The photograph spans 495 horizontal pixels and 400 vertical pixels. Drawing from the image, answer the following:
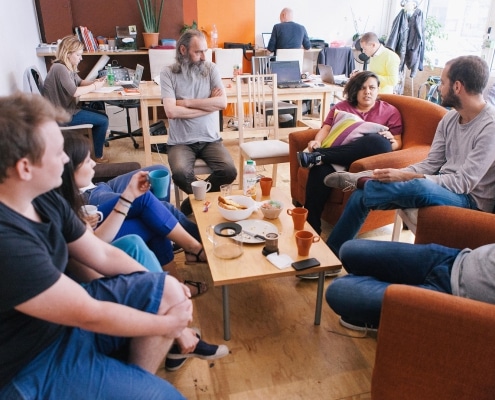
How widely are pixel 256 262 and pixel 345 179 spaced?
862mm

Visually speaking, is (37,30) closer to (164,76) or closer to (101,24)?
(101,24)

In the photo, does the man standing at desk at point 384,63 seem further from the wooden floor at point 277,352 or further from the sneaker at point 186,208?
the wooden floor at point 277,352

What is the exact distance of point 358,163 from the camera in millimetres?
2395

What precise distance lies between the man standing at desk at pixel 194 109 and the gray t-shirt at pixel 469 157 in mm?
1291

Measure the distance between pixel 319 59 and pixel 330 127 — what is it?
345 cm

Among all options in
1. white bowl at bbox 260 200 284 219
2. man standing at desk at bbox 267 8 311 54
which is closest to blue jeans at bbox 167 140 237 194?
white bowl at bbox 260 200 284 219

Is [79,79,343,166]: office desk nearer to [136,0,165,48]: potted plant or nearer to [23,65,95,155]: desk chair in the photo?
[23,65,95,155]: desk chair

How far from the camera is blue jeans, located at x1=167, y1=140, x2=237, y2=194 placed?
267cm

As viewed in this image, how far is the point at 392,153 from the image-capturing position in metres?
2.48

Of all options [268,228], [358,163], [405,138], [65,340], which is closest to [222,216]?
[268,228]

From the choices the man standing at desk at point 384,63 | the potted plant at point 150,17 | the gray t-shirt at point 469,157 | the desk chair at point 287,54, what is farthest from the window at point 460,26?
the potted plant at point 150,17

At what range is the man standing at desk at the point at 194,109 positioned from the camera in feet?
9.06

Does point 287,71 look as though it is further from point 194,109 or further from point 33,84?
point 33,84

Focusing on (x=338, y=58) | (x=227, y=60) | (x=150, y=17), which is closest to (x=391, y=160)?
(x=227, y=60)
